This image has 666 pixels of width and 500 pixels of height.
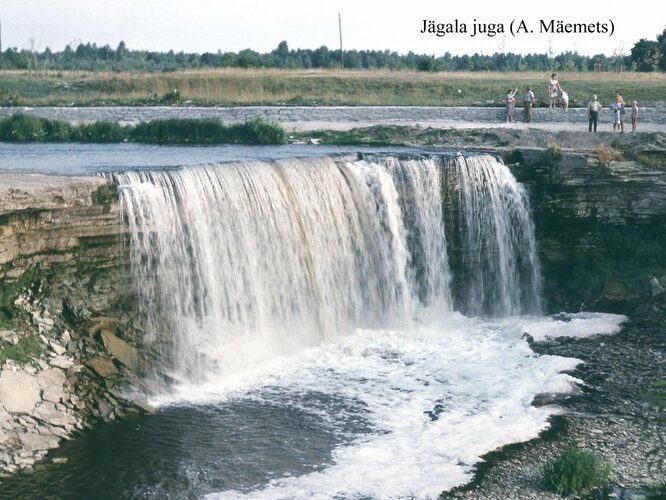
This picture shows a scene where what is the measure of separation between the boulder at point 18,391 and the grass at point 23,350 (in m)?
0.27

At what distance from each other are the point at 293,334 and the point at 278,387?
2593 mm

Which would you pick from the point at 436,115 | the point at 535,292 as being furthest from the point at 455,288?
the point at 436,115

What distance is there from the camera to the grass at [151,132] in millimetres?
30047

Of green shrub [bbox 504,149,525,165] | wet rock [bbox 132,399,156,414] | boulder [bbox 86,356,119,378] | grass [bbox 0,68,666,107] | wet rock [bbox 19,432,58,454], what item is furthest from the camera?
grass [bbox 0,68,666,107]

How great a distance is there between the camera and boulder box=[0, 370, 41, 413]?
15.0 m

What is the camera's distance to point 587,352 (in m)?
19.8

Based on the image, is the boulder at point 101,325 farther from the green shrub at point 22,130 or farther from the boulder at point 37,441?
the green shrub at point 22,130

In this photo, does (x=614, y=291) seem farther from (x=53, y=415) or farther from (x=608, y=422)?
(x=53, y=415)

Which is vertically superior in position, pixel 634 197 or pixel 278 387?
pixel 634 197

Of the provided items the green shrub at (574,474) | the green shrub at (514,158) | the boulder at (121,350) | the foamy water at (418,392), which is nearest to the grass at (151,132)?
the green shrub at (514,158)

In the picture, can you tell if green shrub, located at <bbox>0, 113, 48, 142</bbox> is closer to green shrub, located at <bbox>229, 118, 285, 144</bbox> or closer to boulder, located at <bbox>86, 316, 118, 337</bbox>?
green shrub, located at <bbox>229, 118, 285, 144</bbox>

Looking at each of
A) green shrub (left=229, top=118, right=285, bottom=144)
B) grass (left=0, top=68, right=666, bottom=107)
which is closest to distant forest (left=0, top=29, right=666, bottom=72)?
grass (left=0, top=68, right=666, bottom=107)

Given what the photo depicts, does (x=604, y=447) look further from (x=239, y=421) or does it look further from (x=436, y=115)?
(x=436, y=115)

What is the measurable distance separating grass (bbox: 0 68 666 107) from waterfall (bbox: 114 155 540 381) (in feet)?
46.1
